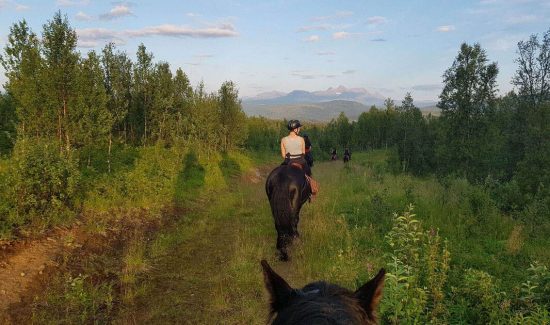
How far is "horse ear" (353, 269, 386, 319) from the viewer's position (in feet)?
5.91

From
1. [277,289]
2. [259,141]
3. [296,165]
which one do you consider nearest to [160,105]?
[296,165]

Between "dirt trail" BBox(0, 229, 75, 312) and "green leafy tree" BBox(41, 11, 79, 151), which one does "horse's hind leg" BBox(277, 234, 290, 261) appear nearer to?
"dirt trail" BBox(0, 229, 75, 312)

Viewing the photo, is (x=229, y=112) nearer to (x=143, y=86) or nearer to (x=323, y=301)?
(x=143, y=86)

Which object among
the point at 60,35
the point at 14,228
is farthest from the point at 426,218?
the point at 60,35

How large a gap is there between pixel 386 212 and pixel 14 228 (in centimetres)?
872

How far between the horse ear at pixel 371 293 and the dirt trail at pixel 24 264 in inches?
226

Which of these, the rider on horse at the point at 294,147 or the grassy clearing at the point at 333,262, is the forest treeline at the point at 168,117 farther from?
the rider on horse at the point at 294,147

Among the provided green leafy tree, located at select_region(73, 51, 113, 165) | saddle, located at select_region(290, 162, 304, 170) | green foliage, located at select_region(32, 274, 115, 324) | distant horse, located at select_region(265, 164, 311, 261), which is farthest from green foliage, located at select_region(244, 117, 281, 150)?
green foliage, located at select_region(32, 274, 115, 324)

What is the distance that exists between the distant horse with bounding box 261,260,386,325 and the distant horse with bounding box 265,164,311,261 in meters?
6.17

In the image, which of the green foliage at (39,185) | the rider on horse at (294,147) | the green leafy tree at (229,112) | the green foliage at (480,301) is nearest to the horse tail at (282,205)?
the rider on horse at (294,147)

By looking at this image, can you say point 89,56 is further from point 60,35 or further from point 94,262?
point 94,262

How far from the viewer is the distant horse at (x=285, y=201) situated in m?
8.14

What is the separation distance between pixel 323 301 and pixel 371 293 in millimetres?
263

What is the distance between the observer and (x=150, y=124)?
66.2 ft
